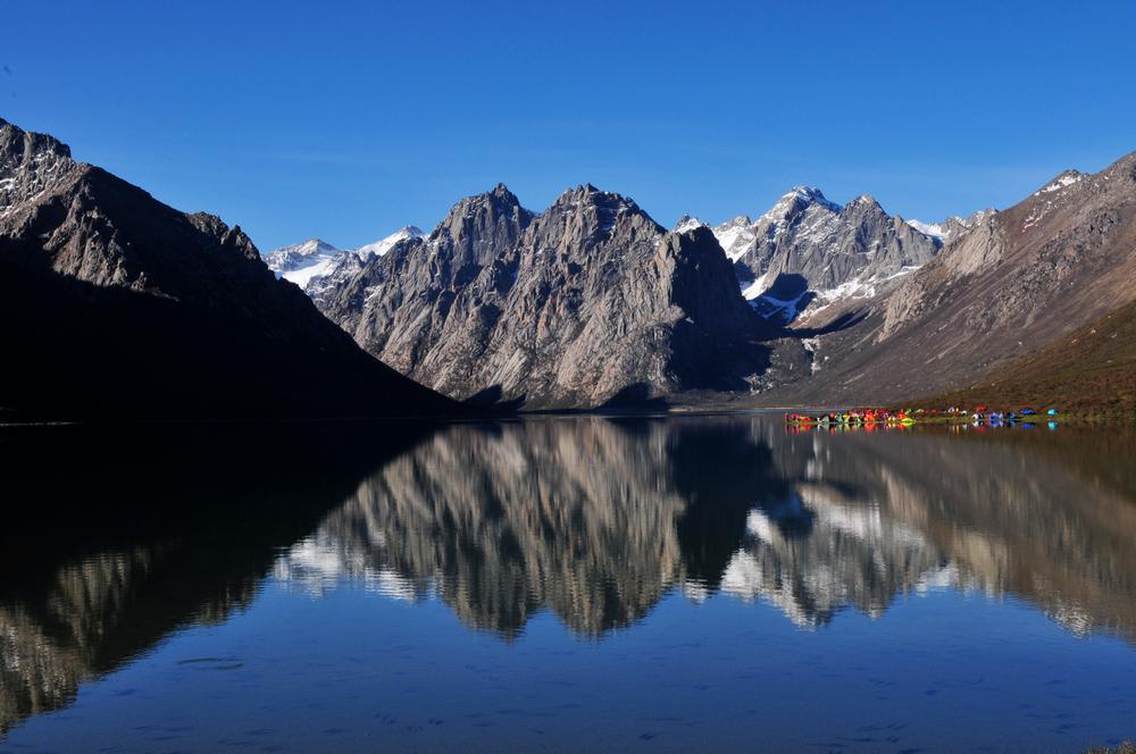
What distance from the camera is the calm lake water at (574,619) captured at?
108ft

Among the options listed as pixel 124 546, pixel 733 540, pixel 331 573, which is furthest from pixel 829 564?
pixel 124 546

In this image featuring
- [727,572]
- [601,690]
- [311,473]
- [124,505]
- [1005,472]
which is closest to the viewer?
[601,690]

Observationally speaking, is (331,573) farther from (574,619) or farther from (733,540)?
(733,540)

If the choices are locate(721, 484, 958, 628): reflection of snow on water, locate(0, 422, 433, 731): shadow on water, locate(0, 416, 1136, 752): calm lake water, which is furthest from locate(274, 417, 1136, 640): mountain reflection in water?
locate(0, 422, 433, 731): shadow on water

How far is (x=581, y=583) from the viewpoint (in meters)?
56.5

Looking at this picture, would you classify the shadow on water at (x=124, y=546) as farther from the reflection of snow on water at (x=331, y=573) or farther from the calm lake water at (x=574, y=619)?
the reflection of snow on water at (x=331, y=573)

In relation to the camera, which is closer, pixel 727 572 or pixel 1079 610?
pixel 1079 610

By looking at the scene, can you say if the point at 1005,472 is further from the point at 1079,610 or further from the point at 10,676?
the point at 10,676

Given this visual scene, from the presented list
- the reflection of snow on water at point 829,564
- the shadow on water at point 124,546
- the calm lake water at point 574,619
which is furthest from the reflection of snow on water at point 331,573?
the reflection of snow on water at point 829,564

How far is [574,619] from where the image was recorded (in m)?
47.7

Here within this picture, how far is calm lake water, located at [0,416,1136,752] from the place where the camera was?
3300 cm

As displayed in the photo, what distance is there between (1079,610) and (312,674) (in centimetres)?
3023

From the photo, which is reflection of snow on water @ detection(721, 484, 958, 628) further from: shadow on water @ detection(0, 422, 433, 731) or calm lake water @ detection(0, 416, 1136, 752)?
shadow on water @ detection(0, 422, 433, 731)

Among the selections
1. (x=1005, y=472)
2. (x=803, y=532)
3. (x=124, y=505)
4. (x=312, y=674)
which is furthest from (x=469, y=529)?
(x=1005, y=472)
